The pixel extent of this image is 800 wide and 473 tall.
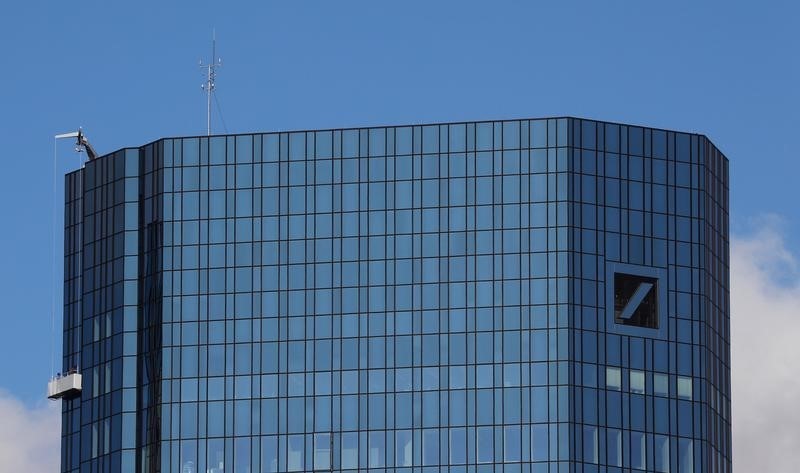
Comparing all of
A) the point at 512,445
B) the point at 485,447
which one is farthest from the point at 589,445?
the point at 485,447

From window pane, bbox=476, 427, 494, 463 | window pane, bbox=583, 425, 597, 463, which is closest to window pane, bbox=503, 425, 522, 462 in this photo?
window pane, bbox=476, 427, 494, 463

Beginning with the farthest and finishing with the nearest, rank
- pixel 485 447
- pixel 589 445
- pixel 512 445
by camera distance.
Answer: pixel 485 447 → pixel 589 445 → pixel 512 445

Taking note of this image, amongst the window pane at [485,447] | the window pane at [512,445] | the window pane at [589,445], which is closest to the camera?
the window pane at [512,445]

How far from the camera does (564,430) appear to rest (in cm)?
19925

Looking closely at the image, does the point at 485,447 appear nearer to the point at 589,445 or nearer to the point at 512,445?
the point at 512,445

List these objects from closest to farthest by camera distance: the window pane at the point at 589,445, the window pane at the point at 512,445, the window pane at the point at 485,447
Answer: the window pane at the point at 512,445 → the window pane at the point at 589,445 → the window pane at the point at 485,447

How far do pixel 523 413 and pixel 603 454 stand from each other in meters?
6.04

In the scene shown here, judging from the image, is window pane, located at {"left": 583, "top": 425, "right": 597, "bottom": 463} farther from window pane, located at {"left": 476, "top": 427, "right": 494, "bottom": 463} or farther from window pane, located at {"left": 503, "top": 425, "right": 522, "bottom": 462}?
window pane, located at {"left": 476, "top": 427, "right": 494, "bottom": 463}

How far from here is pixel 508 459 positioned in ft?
653

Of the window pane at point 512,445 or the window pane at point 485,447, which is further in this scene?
the window pane at point 485,447

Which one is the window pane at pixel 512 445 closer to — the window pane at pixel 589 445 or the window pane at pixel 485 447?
the window pane at pixel 485 447

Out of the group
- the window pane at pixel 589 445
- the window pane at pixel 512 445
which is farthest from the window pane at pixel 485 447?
the window pane at pixel 589 445

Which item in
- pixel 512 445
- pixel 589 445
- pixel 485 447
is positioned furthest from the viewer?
pixel 485 447

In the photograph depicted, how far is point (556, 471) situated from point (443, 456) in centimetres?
776
